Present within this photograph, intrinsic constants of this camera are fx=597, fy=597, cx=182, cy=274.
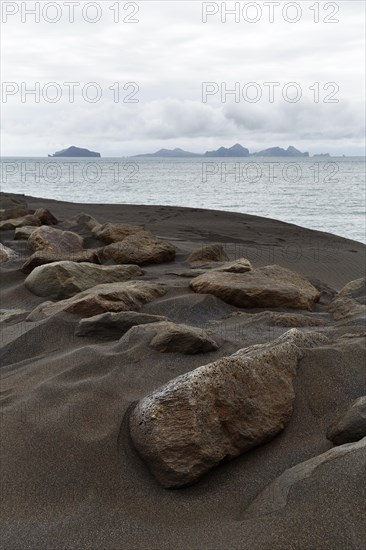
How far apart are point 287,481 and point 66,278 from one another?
9.46 ft

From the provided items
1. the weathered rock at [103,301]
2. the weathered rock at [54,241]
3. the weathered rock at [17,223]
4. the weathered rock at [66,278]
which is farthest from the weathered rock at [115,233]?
the weathered rock at [103,301]

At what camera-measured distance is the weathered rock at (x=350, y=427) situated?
6.73 ft

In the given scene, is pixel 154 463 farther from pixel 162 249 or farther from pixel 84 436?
pixel 162 249

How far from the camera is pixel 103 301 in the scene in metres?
3.73

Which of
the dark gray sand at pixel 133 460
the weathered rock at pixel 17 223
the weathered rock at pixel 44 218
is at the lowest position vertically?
the dark gray sand at pixel 133 460

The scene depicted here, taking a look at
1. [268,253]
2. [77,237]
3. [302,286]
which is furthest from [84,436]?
[268,253]

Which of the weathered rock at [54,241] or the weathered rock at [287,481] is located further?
the weathered rock at [54,241]

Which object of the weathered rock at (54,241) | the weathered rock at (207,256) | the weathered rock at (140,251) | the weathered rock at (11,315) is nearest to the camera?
the weathered rock at (11,315)

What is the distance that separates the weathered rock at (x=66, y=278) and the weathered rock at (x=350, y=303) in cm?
168

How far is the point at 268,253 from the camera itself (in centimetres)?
783

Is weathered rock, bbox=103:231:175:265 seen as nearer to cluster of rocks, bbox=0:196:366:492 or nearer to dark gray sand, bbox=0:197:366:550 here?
cluster of rocks, bbox=0:196:366:492

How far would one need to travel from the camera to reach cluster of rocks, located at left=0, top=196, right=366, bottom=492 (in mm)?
2092

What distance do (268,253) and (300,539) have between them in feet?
20.9

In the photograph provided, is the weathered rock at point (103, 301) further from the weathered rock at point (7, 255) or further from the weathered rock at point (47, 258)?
the weathered rock at point (7, 255)
